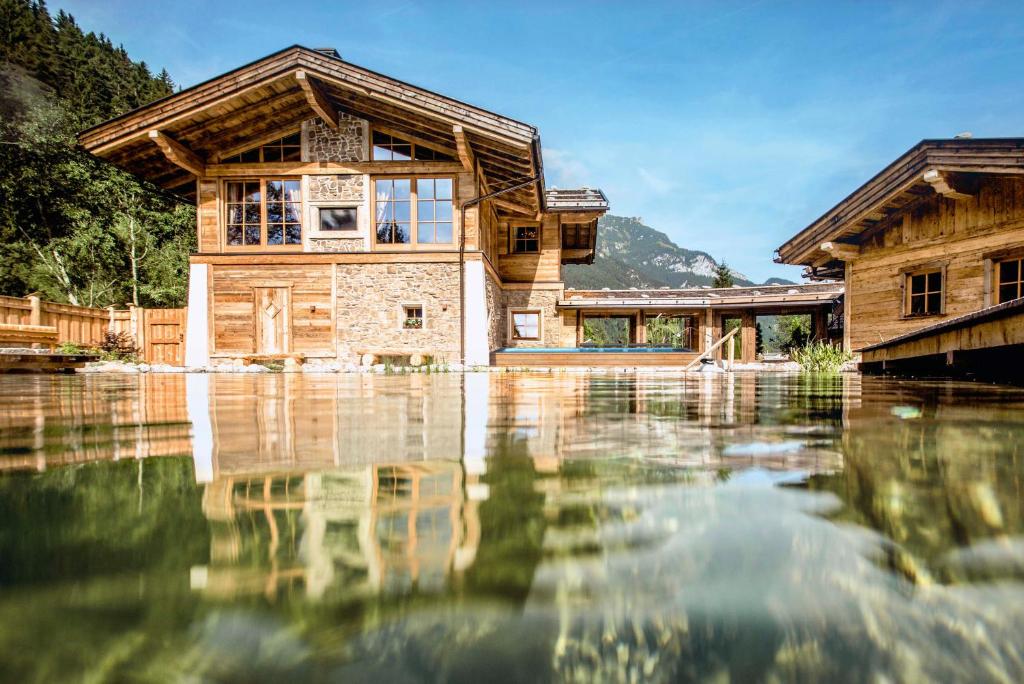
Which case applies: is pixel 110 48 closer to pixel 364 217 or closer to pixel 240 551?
pixel 364 217

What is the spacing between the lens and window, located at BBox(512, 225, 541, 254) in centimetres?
1958

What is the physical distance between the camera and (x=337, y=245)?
533 inches

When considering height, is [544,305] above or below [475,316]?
above

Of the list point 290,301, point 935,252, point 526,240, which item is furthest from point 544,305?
point 935,252

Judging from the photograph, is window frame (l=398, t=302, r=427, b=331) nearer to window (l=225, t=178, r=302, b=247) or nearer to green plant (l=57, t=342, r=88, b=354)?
window (l=225, t=178, r=302, b=247)

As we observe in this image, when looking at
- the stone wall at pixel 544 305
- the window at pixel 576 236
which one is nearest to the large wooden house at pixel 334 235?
the stone wall at pixel 544 305

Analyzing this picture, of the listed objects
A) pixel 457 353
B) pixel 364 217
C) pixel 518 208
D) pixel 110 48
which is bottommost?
pixel 457 353

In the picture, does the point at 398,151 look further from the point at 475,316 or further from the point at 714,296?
the point at 714,296

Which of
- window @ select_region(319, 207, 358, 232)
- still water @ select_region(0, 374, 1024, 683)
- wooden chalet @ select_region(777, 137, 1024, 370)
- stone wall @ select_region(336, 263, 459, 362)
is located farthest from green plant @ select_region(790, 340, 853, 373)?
window @ select_region(319, 207, 358, 232)

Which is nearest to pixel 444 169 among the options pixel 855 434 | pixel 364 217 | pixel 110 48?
pixel 364 217

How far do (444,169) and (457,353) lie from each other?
4.75 meters

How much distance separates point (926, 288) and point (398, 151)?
13172 millimetres

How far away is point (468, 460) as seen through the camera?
1.00 meters

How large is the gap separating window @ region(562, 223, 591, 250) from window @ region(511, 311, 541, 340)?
3798 millimetres
